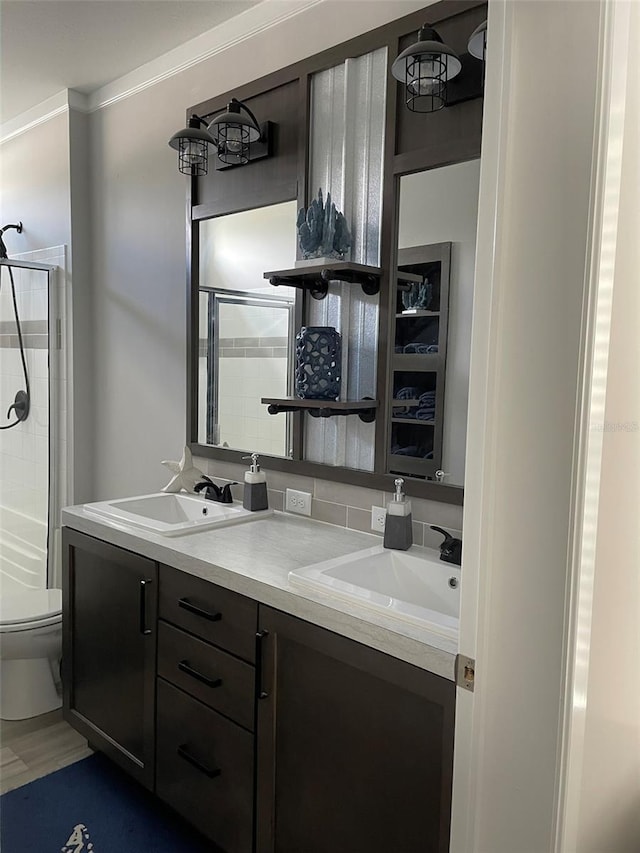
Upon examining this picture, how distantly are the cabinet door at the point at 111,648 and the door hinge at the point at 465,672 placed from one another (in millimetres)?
1098

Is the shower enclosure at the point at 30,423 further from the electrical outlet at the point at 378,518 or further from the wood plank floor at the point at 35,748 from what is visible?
the electrical outlet at the point at 378,518

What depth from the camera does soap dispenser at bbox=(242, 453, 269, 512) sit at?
2318 millimetres

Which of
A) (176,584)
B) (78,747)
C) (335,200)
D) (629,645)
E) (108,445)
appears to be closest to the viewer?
(629,645)

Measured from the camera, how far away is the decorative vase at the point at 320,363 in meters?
2.12

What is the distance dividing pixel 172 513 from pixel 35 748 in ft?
3.21

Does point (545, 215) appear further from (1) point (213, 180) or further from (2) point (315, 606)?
(1) point (213, 180)

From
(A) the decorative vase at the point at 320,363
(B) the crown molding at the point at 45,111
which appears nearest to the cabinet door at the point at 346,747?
(A) the decorative vase at the point at 320,363

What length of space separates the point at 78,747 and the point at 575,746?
80.3 inches

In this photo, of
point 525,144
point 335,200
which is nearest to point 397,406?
point 335,200

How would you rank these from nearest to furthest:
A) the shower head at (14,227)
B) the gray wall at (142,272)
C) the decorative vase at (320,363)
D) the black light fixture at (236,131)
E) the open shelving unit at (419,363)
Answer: the open shelving unit at (419,363), the decorative vase at (320,363), the black light fixture at (236,131), the gray wall at (142,272), the shower head at (14,227)

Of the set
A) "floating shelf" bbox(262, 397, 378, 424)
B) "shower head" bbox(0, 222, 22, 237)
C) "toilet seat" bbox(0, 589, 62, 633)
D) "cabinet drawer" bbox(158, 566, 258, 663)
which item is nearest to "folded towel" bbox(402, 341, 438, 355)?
"floating shelf" bbox(262, 397, 378, 424)

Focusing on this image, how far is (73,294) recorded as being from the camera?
3.36 m

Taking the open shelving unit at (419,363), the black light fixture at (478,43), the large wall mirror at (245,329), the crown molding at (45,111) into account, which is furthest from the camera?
the crown molding at (45,111)

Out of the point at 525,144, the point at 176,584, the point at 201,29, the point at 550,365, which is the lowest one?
the point at 176,584
